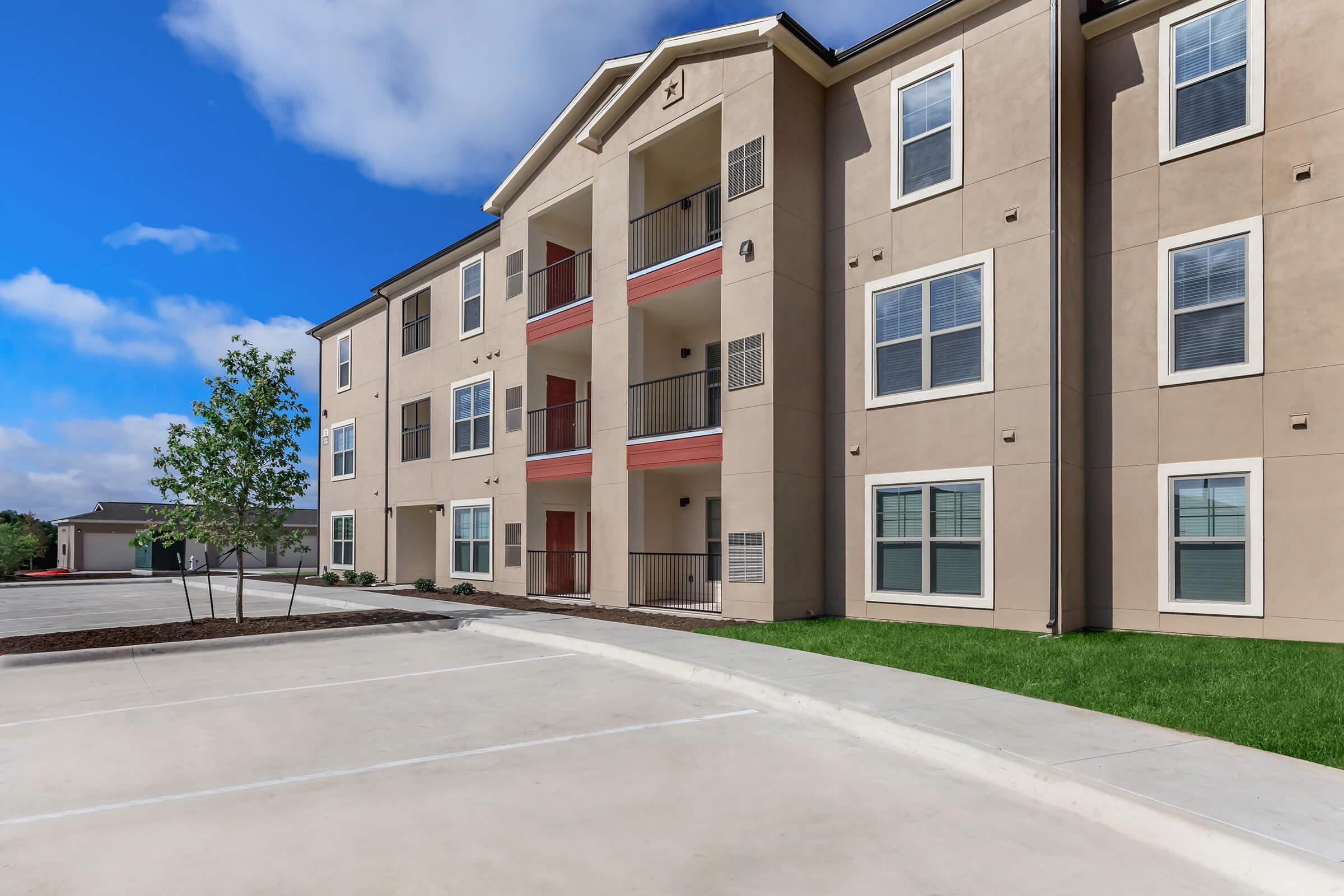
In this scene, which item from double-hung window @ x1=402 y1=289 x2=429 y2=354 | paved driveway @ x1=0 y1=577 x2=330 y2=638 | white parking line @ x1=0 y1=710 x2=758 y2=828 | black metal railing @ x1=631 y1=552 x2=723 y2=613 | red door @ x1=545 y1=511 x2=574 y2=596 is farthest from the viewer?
double-hung window @ x1=402 y1=289 x2=429 y2=354

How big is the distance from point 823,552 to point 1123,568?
4857mm

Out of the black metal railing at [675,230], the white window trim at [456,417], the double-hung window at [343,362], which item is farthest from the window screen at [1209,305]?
the double-hung window at [343,362]

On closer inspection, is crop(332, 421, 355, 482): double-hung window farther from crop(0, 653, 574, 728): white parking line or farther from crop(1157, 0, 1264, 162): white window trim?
crop(1157, 0, 1264, 162): white window trim

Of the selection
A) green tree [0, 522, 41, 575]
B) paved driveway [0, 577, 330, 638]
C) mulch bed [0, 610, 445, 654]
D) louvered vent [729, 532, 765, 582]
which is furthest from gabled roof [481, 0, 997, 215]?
green tree [0, 522, 41, 575]

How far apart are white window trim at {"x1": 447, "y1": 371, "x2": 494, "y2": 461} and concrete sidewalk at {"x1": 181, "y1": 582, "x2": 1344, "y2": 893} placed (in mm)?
13186

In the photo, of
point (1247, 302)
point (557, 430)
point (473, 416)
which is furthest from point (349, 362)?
point (1247, 302)

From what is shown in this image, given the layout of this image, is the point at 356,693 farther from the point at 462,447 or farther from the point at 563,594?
the point at 462,447

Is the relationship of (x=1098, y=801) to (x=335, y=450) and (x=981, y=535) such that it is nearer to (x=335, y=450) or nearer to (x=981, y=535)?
(x=981, y=535)

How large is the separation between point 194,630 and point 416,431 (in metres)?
12.6

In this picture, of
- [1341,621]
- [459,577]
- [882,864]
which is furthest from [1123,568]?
[459,577]

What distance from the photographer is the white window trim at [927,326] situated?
1268 cm

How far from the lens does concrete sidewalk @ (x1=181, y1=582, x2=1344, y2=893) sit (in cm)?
434

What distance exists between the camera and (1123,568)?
11969 mm

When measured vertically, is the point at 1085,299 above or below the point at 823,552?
above
